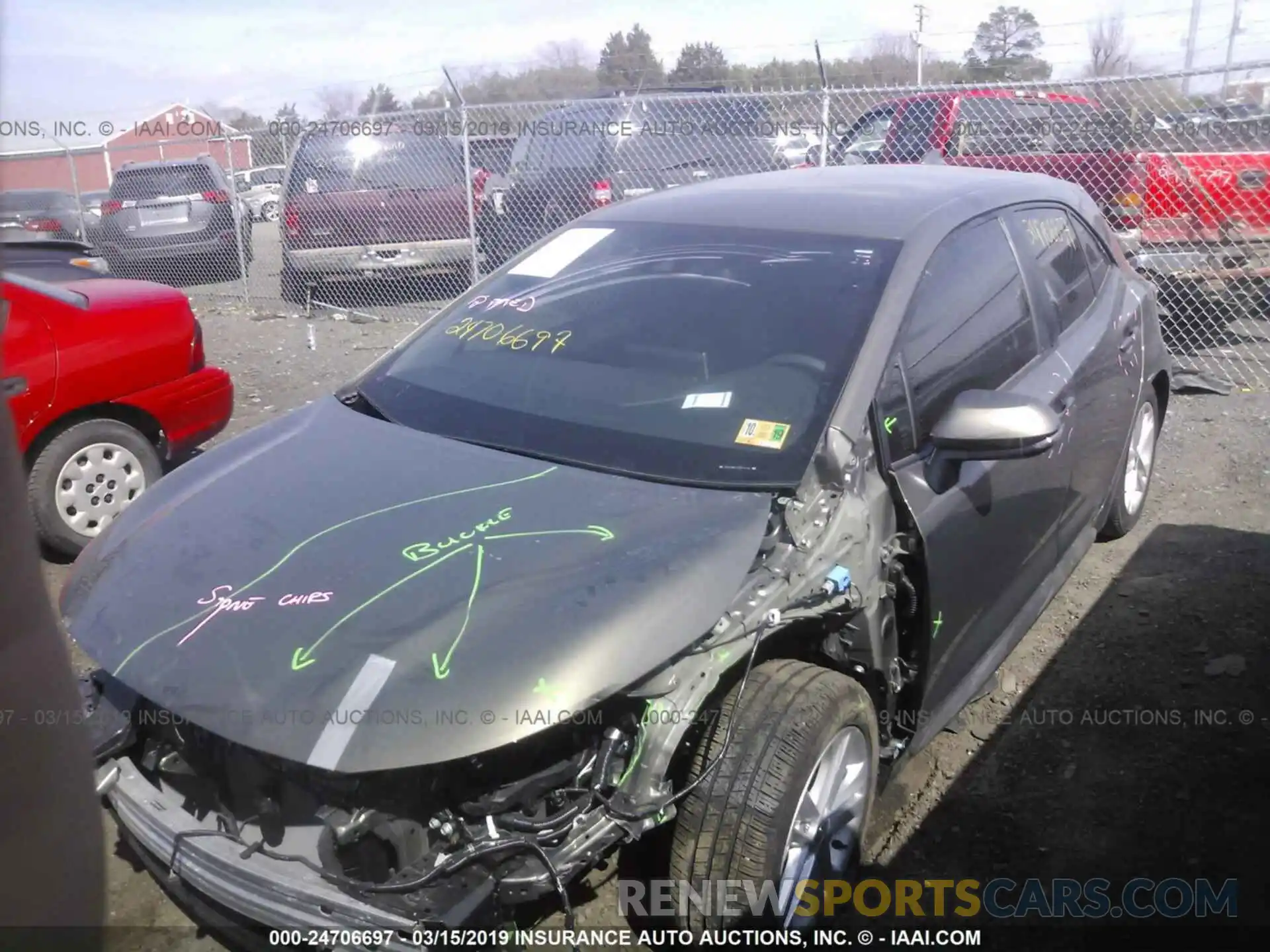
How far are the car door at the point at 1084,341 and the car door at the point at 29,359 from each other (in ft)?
13.4

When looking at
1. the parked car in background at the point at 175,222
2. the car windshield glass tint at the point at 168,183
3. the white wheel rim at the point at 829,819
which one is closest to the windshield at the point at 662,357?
the white wheel rim at the point at 829,819

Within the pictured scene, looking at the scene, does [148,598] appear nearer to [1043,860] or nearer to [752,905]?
[752,905]

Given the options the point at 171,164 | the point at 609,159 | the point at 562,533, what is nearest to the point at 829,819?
the point at 562,533

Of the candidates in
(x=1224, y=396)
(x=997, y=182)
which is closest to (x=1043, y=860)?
(x=997, y=182)

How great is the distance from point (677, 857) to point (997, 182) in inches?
104

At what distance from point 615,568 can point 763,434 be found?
0.64 metres

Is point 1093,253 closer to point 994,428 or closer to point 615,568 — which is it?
point 994,428

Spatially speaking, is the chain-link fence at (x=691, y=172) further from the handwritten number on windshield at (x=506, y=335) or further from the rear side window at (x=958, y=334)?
the handwritten number on windshield at (x=506, y=335)

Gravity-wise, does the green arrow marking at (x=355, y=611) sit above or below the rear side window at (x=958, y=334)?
below

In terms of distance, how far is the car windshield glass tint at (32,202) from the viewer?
47.9 feet

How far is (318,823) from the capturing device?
84.1 inches

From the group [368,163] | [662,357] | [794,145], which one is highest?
[794,145]

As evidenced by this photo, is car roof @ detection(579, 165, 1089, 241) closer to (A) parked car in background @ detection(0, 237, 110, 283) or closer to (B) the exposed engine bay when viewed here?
(B) the exposed engine bay

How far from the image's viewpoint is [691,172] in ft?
A: 31.4
